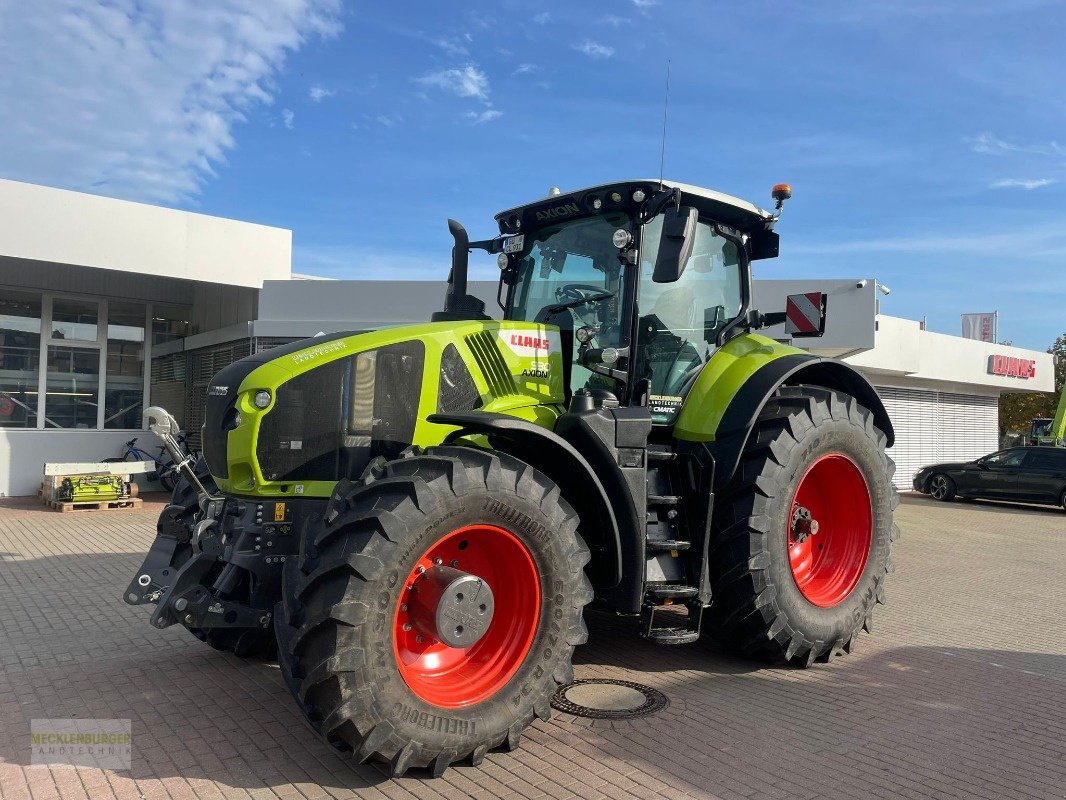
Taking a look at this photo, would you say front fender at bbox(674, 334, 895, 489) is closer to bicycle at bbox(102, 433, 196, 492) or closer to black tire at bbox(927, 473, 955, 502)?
bicycle at bbox(102, 433, 196, 492)

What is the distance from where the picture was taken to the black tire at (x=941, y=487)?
Answer: 18.9m

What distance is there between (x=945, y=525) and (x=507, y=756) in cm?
1277

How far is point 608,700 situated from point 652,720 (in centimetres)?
35

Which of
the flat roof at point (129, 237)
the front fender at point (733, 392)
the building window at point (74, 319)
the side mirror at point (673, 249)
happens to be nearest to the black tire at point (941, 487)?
the front fender at point (733, 392)

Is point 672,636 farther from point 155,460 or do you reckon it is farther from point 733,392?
point 155,460

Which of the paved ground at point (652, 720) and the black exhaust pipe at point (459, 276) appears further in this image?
the black exhaust pipe at point (459, 276)

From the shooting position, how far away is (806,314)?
5910 mm

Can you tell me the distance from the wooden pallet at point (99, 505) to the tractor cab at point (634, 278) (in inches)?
382

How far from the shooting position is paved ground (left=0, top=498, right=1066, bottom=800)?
140 inches

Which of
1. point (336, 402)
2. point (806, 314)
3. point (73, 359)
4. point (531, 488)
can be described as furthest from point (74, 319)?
point (531, 488)

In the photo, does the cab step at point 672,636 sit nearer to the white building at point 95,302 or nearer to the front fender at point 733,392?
the front fender at point 733,392

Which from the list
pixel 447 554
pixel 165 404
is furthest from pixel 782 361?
pixel 165 404

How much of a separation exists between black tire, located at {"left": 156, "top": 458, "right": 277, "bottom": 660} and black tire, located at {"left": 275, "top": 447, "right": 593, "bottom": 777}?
4.56 feet

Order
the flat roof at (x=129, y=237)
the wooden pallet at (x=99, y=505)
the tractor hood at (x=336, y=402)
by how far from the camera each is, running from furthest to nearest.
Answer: the wooden pallet at (x=99, y=505), the flat roof at (x=129, y=237), the tractor hood at (x=336, y=402)
